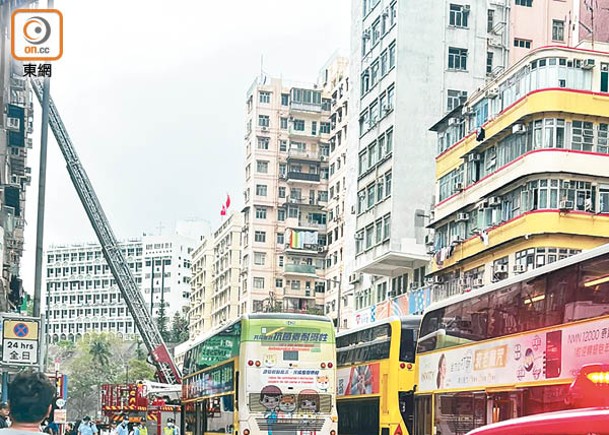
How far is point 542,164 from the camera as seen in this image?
1666 inches

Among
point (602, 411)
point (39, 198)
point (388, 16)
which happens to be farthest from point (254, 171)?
point (602, 411)

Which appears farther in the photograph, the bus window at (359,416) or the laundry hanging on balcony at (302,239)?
the laundry hanging on balcony at (302,239)

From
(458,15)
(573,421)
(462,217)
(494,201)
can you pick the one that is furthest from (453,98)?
(573,421)

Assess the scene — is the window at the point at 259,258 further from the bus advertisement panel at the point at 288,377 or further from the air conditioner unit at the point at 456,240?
the bus advertisement panel at the point at 288,377

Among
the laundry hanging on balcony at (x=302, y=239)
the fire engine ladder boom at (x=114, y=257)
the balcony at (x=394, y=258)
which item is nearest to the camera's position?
the balcony at (x=394, y=258)

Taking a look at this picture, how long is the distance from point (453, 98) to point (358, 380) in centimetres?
3147

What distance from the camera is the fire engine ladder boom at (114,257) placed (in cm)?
5509

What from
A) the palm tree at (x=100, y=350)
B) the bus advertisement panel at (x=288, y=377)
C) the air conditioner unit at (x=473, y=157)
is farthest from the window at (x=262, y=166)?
the bus advertisement panel at (x=288, y=377)

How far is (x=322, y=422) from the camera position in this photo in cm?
2647

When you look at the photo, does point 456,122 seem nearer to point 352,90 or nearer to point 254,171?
point 352,90

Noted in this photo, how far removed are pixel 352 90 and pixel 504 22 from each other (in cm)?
1134

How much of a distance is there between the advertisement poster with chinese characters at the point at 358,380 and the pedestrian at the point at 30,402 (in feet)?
71.2

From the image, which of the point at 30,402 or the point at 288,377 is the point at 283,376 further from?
the point at 30,402

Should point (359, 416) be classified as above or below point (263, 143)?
below
